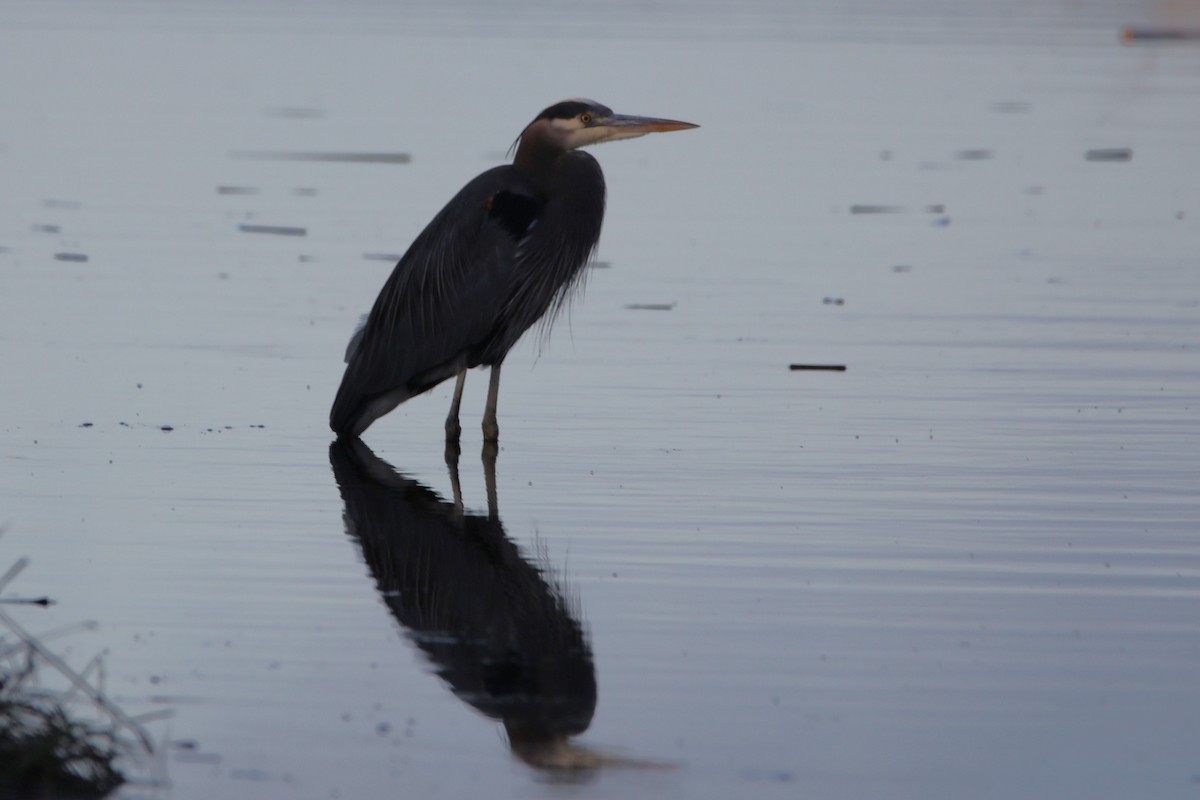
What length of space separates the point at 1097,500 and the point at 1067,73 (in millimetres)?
23335

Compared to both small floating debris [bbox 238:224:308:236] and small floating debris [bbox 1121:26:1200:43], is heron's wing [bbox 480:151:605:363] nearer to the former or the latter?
small floating debris [bbox 238:224:308:236]

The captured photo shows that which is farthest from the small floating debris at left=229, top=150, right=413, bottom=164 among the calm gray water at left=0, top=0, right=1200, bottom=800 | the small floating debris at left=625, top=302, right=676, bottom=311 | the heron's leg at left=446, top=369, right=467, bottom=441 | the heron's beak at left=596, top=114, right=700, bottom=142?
the heron's leg at left=446, top=369, right=467, bottom=441

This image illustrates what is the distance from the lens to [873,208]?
1662 cm

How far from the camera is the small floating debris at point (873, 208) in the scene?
650 inches

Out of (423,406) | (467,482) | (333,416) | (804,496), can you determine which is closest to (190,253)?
(423,406)

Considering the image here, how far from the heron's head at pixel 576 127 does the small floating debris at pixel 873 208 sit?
718 cm

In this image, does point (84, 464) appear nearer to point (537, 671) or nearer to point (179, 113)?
point (537, 671)

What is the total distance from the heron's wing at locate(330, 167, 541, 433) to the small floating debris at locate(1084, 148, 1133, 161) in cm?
1144

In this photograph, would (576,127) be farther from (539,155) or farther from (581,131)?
(539,155)

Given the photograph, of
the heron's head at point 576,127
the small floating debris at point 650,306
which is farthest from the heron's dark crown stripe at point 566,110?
the small floating debris at point 650,306

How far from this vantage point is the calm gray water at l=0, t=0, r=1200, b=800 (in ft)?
17.2

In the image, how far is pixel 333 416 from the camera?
9.11 meters

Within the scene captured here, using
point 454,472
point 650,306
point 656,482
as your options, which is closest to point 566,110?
point 454,472

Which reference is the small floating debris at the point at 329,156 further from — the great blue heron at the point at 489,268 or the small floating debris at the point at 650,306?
the great blue heron at the point at 489,268
